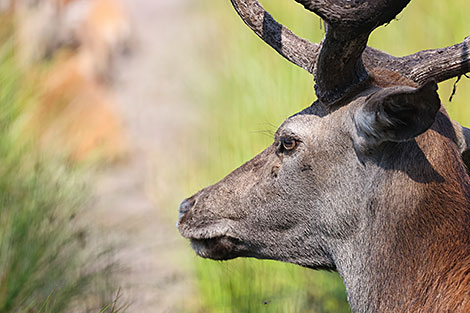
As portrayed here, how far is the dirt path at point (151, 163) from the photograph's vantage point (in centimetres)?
541

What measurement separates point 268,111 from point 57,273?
6.97 ft

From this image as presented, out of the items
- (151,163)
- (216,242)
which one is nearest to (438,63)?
(216,242)

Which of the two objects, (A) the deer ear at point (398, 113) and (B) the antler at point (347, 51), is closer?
(A) the deer ear at point (398, 113)

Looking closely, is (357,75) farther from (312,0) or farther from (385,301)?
(385,301)

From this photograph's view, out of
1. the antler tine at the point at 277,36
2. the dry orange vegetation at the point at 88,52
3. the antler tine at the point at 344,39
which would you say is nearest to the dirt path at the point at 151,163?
the dry orange vegetation at the point at 88,52

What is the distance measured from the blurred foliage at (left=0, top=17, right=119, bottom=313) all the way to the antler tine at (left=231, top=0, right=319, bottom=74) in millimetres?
1674

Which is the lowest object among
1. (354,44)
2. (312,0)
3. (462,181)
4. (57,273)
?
(57,273)

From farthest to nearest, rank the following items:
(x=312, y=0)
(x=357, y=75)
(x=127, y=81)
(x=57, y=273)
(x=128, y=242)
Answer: (x=127, y=81), (x=128, y=242), (x=57, y=273), (x=357, y=75), (x=312, y=0)

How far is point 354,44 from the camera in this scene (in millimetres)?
2572

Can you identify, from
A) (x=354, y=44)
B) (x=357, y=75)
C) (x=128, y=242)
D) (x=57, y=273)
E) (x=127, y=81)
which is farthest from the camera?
(x=127, y=81)

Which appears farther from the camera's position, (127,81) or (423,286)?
(127,81)

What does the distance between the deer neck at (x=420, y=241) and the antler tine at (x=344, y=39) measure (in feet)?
1.27

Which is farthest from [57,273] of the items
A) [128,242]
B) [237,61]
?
[237,61]

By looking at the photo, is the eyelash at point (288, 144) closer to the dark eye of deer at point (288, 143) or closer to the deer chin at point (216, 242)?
the dark eye of deer at point (288, 143)
